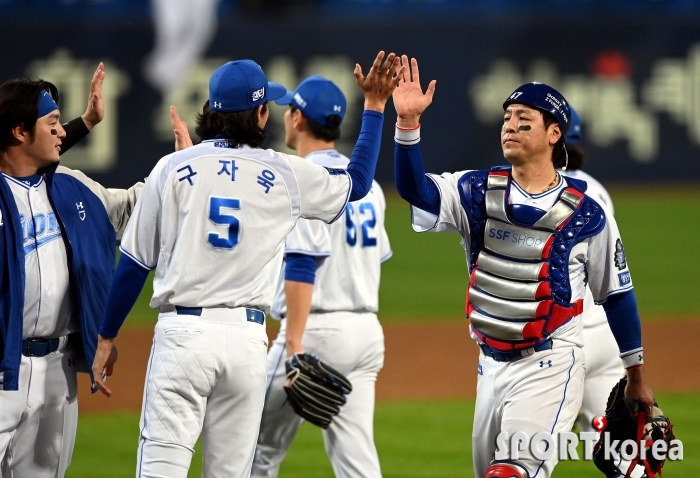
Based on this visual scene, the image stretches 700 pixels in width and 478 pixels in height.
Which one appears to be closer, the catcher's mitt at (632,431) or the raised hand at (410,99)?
the raised hand at (410,99)

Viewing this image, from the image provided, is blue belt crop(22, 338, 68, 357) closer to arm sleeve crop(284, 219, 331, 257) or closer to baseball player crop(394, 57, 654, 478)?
arm sleeve crop(284, 219, 331, 257)

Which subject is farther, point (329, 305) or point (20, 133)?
point (329, 305)

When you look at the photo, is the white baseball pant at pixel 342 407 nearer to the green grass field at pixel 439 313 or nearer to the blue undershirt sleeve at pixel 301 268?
the blue undershirt sleeve at pixel 301 268

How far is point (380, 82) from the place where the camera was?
4.30 m

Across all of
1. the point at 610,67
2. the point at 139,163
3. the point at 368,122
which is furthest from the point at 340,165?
the point at 610,67

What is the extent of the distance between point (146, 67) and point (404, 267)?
20.3 feet

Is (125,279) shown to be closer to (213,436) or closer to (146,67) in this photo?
(213,436)

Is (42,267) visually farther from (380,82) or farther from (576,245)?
(576,245)

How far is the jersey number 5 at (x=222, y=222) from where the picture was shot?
397 centimetres

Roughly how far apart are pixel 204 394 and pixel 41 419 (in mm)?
690

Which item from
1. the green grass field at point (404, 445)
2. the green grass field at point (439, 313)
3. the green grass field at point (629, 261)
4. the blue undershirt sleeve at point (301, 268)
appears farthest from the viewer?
the green grass field at point (629, 261)

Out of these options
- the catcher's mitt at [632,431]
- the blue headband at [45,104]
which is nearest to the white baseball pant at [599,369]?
the catcher's mitt at [632,431]

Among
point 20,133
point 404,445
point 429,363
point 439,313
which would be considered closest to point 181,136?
point 20,133

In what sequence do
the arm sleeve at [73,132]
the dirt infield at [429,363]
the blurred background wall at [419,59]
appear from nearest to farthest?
the arm sleeve at [73,132] < the dirt infield at [429,363] < the blurred background wall at [419,59]
